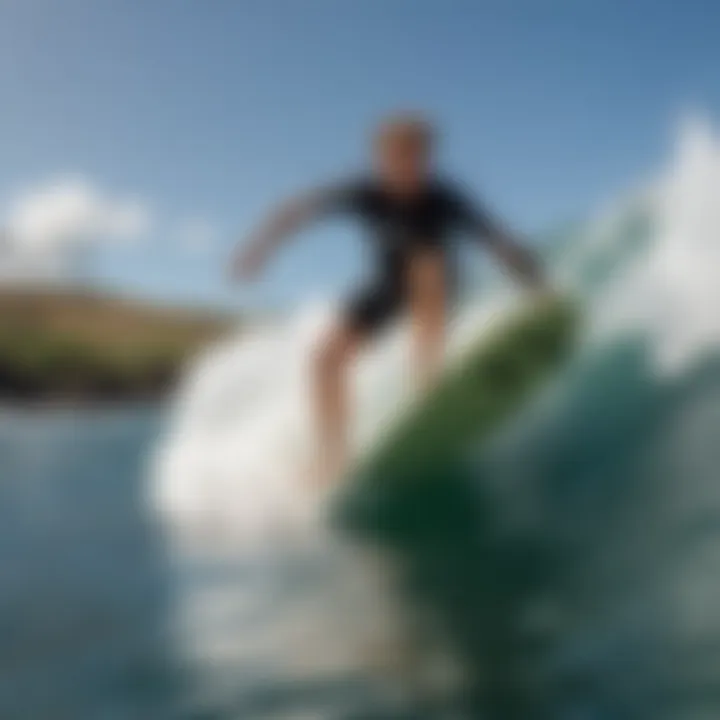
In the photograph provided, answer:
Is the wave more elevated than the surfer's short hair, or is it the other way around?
the surfer's short hair

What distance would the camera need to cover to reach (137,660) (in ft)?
4.08

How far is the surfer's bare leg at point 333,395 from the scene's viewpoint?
1.31 meters

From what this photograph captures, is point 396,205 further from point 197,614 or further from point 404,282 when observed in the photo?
point 197,614

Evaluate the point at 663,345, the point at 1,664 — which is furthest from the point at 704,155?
the point at 1,664

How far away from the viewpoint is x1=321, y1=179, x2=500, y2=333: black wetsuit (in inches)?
51.4

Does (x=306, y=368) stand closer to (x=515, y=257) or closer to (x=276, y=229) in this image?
(x=276, y=229)

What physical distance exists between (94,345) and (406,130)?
45 centimetres

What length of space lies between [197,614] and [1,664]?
8.8 inches

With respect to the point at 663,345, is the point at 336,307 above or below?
above

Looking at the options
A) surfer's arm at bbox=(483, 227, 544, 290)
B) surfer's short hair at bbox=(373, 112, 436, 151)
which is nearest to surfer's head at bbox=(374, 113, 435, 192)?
surfer's short hair at bbox=(373, 112, 436, 151)

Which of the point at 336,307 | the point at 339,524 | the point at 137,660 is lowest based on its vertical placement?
the point at 137,660

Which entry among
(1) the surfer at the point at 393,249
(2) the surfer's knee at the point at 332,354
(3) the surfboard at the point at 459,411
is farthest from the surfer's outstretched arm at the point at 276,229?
(3) the surfboard at the point at 459,411

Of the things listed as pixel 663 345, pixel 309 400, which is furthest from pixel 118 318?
pixel 663 345

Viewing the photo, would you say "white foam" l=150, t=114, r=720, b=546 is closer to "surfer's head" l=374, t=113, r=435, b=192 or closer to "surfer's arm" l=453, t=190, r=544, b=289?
"surfer's arm" l=453, t=190, r=544, b=289
